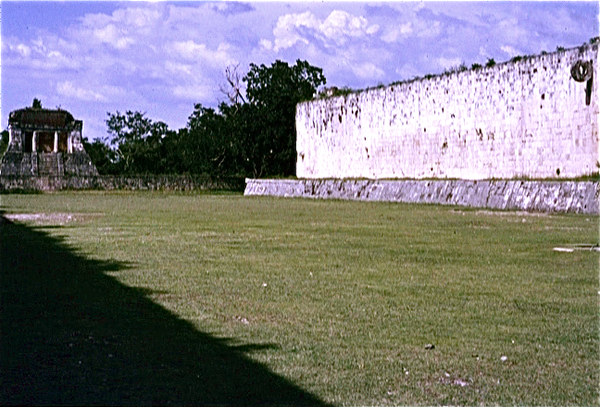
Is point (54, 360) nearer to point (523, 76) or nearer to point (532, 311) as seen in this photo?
point (532, 311)

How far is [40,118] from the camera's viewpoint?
63000 mm

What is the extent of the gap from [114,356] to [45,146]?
6196cm

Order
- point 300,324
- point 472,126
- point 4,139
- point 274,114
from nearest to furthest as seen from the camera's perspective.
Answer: point 300,324 < point 472,126 < point 274,114 < point 4,139

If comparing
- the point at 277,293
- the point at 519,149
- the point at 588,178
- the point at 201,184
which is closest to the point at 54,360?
the point at 277,293

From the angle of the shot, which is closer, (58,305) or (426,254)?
(58,305)

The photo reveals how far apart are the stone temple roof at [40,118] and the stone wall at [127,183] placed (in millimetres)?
14007

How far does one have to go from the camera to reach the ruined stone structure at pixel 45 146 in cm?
5941

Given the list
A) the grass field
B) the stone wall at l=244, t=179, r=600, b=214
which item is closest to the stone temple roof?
the stone wall at l=244, t=179, r=600, b=214

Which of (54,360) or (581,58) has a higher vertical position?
(581,58)

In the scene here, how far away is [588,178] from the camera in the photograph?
2127cm

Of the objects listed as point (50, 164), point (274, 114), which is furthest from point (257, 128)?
point (50, 164)

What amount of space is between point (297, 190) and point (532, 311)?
103ft

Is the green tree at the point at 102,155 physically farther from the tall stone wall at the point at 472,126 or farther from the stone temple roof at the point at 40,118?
the tall stone wall at the point at 472,126

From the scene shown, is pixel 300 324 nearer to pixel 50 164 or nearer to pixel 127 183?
pixel 127 183
